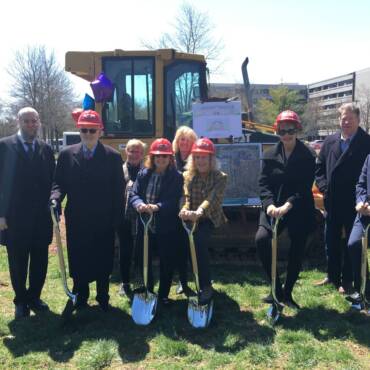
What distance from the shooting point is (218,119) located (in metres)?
6.32

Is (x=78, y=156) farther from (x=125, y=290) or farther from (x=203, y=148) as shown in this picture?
(x=125, y=290)

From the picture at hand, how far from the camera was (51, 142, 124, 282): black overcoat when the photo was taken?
446 centimetres

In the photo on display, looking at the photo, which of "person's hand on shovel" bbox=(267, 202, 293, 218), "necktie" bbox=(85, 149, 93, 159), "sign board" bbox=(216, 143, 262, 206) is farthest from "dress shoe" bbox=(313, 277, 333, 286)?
"necktie" bbox=(85, 149, 93, 159)

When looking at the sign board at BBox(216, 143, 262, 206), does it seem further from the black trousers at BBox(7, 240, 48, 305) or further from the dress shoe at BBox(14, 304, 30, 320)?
the dress shoe at BBox(14, 304, 30, 320)

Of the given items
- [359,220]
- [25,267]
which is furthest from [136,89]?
[359,220]

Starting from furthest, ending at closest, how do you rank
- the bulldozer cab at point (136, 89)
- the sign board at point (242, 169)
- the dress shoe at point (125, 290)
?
the bulldozer cab at point (136, 89) < the sign board at point (242, 169) < the dress shoe at point (125, 290)

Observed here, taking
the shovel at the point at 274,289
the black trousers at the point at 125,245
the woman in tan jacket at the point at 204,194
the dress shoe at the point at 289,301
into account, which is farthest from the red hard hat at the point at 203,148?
the dress shoe at the point at 289,301

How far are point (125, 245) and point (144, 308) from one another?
0.90 meters

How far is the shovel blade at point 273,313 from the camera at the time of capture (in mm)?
4332

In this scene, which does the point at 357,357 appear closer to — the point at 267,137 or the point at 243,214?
the point at 243,214

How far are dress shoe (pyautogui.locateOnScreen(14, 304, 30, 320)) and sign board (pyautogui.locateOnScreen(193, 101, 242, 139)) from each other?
325cm

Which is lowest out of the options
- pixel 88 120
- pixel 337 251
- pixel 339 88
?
pixel 337 251

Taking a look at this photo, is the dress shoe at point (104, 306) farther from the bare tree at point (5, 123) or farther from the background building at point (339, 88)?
the background building at point (339, 88)

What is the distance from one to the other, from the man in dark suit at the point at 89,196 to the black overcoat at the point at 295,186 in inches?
62.1
